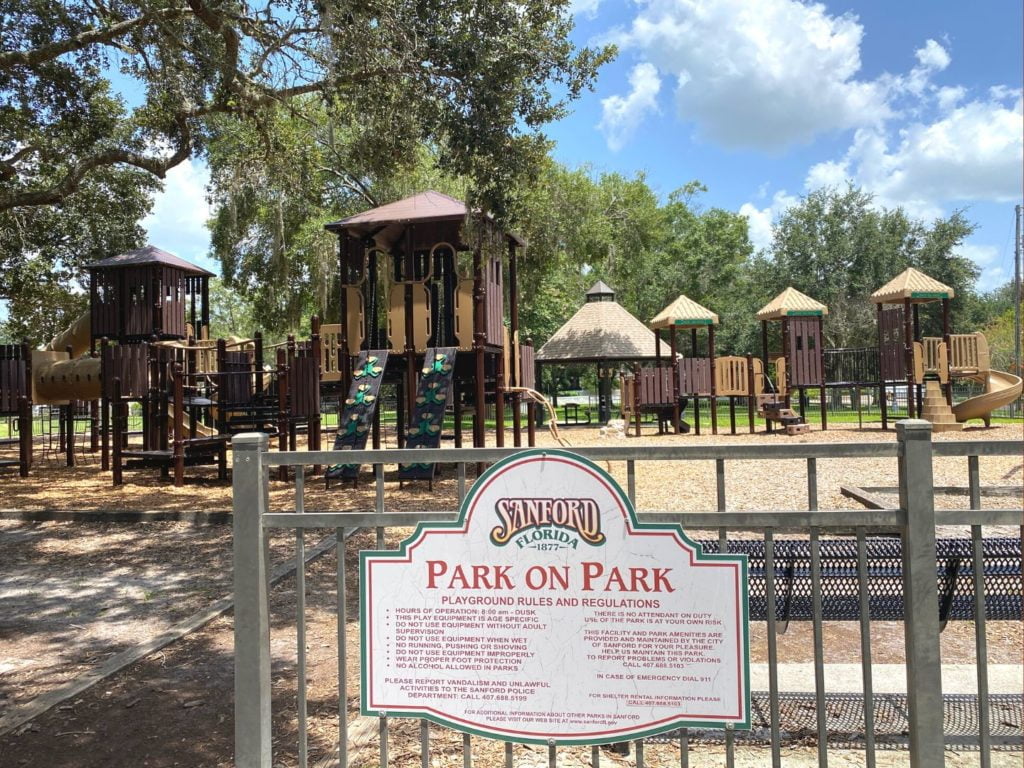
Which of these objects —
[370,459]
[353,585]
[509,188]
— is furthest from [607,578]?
[509,188]

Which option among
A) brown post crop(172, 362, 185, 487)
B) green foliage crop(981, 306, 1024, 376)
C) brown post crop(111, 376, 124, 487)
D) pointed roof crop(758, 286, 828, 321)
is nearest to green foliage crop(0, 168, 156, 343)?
brown post crop(111, 376, 124, 487)

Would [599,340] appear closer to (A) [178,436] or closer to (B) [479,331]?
(B) [479,331]

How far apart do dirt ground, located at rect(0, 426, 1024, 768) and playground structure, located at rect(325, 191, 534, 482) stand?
160 cm

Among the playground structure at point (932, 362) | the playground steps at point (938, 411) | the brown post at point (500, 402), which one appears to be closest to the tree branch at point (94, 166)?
the brown post at point (500, 402)

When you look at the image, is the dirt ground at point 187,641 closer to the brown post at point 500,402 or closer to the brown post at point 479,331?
the brown post at point 479,331

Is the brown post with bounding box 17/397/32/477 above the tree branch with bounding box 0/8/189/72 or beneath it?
beneath

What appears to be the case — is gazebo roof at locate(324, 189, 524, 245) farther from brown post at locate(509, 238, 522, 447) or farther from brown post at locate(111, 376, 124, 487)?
brown post at locate(111, 376, 124, 487)

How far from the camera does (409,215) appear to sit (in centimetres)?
1263

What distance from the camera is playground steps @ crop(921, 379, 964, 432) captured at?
61.9 ft

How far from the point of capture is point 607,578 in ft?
7.49

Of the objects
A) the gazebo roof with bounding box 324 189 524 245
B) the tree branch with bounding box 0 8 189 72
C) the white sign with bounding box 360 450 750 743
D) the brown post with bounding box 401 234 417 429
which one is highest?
the tree branch with bounding box 0 8 189 72

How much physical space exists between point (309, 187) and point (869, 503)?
1746 centimetres

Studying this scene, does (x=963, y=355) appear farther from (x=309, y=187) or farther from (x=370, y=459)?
(x=370, y=459)

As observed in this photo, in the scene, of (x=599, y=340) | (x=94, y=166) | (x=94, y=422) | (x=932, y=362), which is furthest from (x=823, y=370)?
(x=94, y=422)
